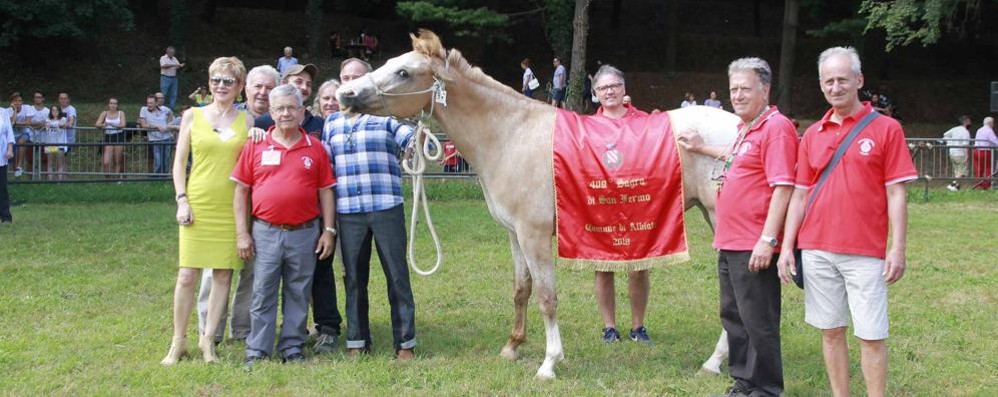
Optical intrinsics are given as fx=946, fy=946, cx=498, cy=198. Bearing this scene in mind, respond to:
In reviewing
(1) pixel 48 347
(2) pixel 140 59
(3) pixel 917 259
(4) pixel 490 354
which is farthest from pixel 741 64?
(2) pixel 140 59

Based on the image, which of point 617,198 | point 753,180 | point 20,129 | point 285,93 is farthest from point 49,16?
point 753,180

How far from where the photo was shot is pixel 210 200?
641 cm

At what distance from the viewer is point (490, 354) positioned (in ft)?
23.1

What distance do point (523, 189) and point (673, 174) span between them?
1033 mm

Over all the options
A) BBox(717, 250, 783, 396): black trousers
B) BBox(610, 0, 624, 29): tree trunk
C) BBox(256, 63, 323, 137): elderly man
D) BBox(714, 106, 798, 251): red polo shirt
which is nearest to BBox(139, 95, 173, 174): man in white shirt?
BBox(256, 63, 323, 137): elderly man

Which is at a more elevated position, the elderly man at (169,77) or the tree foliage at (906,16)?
the tree foliage at (906,16)

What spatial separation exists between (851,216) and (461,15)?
25.5m

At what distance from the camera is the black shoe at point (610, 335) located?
7398 millimetres

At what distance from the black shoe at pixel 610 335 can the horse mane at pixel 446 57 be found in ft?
6.85

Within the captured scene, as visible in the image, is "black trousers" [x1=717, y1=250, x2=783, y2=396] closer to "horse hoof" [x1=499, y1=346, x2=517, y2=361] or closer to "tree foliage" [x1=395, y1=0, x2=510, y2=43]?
"horse hoof" [x1=499, y1=346, x2=517, y2=361]

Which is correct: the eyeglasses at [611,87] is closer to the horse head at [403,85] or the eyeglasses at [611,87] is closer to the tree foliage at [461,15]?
the horse head at [403,85]

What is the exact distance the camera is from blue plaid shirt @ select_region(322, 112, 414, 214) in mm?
6625

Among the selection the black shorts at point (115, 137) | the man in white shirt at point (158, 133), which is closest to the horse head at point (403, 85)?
the man in white shirt at point (158, 133)

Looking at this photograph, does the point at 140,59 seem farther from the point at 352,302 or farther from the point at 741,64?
the point at 741,64
